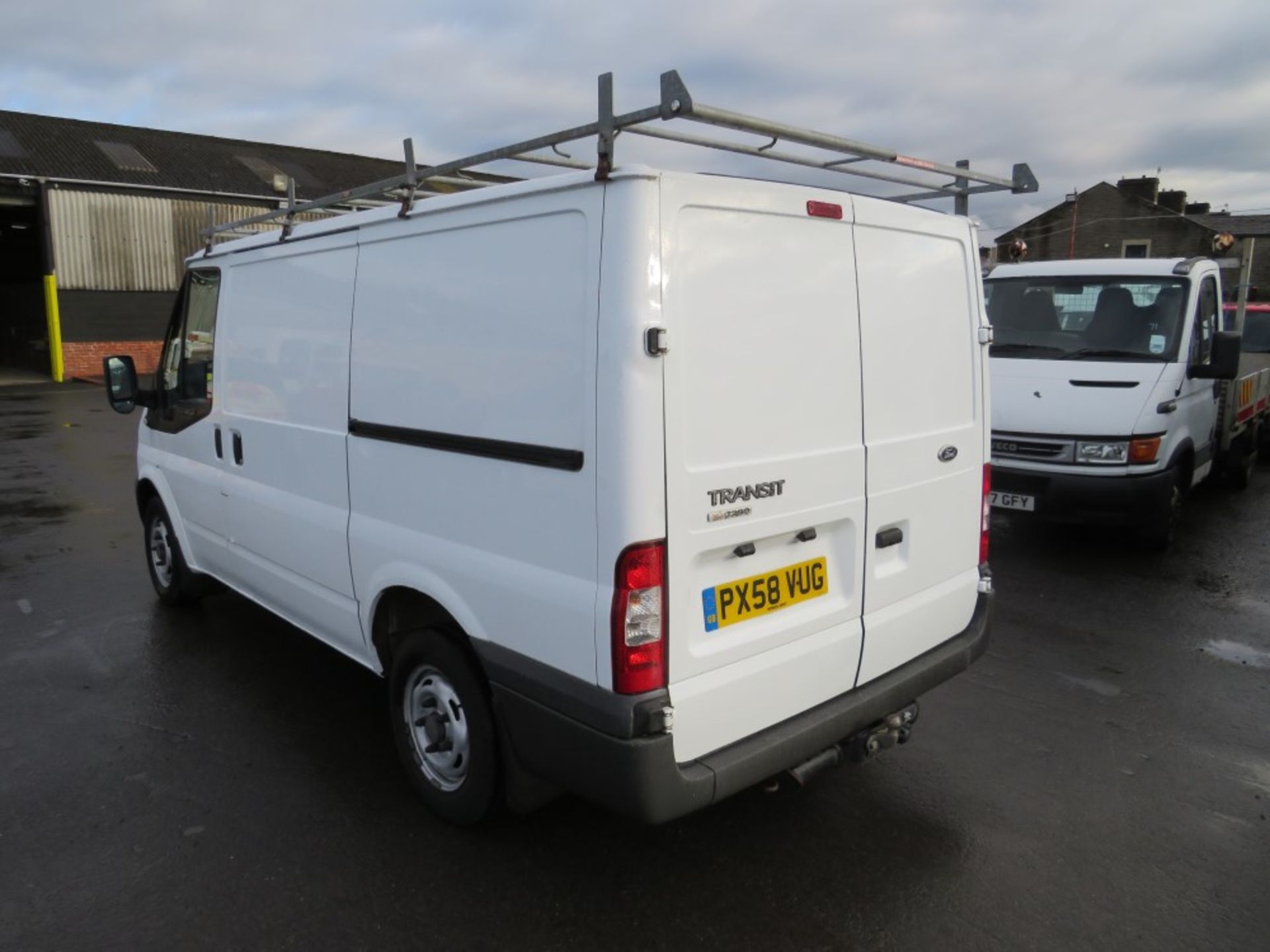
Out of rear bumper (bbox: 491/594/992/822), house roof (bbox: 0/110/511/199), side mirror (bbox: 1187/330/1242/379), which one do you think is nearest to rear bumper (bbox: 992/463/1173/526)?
side mirror (bbox: 1187/330/1242/379)

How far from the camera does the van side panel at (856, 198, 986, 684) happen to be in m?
2.99

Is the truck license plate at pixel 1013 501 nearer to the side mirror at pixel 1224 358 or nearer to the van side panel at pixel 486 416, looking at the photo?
the side mirror at pixel 1224 358

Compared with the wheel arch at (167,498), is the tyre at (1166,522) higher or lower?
lower

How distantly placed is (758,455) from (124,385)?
13.6 ft

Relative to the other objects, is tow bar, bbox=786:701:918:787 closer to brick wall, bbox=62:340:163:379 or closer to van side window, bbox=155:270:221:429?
van side window, bbox=155:270:221:429

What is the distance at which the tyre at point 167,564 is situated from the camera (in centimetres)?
530

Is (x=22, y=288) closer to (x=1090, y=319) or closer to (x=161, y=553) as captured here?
(x=161, y=553)

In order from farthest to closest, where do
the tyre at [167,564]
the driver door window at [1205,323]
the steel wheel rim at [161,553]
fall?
the driver door window at [1205,323] → the steel wheel rim at [161,553] → the tyre at [167,564]

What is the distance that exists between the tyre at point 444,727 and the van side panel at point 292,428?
0.37 metres

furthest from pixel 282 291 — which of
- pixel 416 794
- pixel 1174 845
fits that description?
pixel 1174 845

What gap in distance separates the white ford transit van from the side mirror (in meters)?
4.14

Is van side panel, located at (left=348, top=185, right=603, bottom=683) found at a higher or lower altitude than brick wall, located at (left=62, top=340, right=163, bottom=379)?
lower

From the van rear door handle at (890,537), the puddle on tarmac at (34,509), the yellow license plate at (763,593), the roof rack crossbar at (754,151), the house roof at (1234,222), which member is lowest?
the puddle on tarmac at (34,509)

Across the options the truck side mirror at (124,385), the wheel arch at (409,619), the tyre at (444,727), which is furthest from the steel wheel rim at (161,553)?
the tyre at (444,727)
